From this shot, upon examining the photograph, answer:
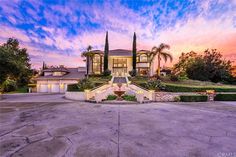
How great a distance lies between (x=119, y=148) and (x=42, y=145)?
2292 mm

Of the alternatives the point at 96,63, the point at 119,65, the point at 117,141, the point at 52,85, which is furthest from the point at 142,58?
the point at 117,141

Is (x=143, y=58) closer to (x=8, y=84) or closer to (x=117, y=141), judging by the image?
(x=117, y=141)

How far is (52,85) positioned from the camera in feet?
94.8

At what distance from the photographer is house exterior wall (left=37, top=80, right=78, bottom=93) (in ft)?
94.4

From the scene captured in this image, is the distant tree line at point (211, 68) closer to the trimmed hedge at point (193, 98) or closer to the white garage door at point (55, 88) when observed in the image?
the trimmed hedge at point (193, 98)

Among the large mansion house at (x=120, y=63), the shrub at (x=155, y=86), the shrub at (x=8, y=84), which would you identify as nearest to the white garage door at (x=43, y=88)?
the shrub at (x=8, y=84)

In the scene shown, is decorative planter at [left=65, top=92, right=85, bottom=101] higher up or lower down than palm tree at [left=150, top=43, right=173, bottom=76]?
lower down

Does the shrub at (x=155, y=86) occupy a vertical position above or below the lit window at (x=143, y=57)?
below

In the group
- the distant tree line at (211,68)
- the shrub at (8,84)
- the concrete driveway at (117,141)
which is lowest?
the concrete driveway at (117,141)

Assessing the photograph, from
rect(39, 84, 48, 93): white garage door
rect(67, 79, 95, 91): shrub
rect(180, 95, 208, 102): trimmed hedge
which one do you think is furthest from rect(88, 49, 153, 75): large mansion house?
rect(180, 95, 208, 102): trimmed hedge

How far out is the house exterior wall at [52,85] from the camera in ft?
94.4

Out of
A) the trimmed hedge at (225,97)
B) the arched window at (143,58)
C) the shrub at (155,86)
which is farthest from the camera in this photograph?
the arched window at (143,58)

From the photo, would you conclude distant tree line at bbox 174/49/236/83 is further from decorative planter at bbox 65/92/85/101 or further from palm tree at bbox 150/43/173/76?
decorative planter at bbox 65/92/85/101

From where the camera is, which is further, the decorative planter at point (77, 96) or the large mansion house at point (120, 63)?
the large mansion house at point (120, 63)
